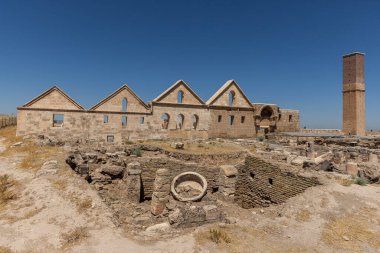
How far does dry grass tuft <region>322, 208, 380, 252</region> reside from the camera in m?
6.46

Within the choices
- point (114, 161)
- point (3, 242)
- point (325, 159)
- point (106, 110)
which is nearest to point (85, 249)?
point (3, 242)

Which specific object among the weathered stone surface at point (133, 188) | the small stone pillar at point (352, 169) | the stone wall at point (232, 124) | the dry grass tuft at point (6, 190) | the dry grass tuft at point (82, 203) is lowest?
the weathered stone surface at point (133, 188)

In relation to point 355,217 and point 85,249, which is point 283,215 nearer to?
point 355,217

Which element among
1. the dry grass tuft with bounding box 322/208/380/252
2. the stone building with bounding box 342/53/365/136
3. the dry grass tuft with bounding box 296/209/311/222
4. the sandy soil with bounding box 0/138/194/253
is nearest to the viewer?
the sandy soil with bounding box 0/138/194/253

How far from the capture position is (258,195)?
47.7 feet

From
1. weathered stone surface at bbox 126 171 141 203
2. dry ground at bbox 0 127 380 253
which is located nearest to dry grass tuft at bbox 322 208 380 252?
dry ground at bbox 0 127 380 253

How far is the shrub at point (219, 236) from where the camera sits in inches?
250

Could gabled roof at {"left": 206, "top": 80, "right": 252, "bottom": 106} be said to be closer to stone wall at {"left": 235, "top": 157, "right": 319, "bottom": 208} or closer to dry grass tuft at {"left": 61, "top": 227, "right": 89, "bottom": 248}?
stone wall at {"left": 235, "top": 157, "right": 319, "bottom": 208}

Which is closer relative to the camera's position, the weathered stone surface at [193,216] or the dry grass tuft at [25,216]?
the dry grass tuft at [25,216]

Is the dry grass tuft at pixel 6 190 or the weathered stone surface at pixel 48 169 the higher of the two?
the weathered stone surface at pixel 48 169

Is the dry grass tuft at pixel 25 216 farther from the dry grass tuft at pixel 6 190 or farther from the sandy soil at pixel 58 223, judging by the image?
the dry grass tuft at pixel 6 190

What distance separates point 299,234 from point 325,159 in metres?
7.80

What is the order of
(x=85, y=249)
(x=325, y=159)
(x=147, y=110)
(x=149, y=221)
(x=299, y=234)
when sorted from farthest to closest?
(x=147, y=110) < (x=325, y=159) < (x=149, y=221) < (x=299, y=234) < (x=85, y=249)

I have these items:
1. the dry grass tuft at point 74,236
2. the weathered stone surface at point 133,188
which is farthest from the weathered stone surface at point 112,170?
the dry grass tuft at point 74,236
